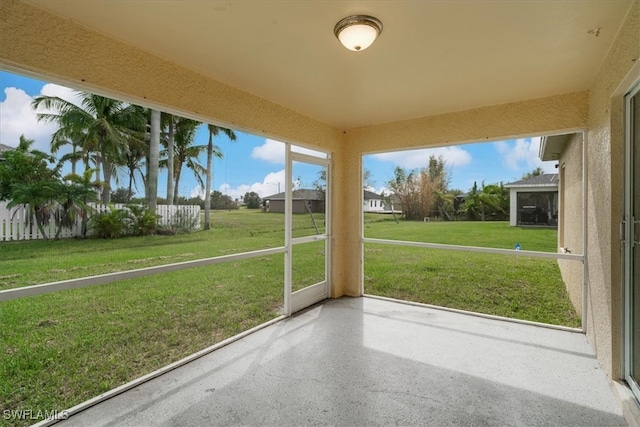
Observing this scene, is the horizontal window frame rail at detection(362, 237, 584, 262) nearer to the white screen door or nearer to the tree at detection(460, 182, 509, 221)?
the tree at detection(460, 182, 509, 221)

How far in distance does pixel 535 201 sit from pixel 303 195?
3259 mm

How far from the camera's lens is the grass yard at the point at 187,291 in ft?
7.89

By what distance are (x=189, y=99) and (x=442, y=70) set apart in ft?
7.83

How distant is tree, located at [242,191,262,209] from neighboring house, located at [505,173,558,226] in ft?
11.9

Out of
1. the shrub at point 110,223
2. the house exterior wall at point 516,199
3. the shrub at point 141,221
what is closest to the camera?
the shrub at point 110,223

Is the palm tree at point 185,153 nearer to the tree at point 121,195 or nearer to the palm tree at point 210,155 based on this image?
the palm tree at point 210,155

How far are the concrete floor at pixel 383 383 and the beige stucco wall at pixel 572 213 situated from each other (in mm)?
805

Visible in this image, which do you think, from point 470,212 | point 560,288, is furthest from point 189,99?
point 560,288

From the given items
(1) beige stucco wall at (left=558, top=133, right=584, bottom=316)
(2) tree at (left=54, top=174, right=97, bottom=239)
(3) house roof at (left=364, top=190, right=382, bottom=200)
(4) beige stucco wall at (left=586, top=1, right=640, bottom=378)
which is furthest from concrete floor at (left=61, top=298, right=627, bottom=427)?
(3) house roof at (left=364, top=190, right=382, bottom=200)

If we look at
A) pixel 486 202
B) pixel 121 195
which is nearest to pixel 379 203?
pixel 486 202

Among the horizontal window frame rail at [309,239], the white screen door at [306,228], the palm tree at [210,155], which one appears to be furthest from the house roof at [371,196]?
the palm tree at [210,155]

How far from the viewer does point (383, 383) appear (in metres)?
2.50

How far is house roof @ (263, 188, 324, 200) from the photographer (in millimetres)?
4312

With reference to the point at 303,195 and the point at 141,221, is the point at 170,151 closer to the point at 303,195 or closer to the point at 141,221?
the point at 141,221
